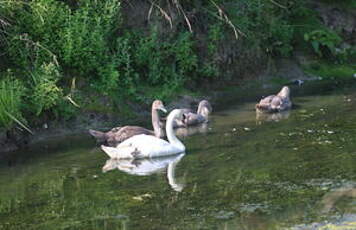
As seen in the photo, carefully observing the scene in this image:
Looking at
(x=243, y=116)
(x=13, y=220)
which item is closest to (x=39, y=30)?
(x=243, y=116)

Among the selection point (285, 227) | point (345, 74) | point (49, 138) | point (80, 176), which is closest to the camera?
point (285, 227)

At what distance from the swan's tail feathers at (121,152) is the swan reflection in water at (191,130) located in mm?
2511

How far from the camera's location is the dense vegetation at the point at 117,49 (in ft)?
57.5

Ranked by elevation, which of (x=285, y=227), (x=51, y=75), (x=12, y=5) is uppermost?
(x=12, y=5)

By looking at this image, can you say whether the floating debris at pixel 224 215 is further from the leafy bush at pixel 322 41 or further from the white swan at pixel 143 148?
the leafy bush at pixel 322 41

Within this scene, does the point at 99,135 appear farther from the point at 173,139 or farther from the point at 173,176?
the point at 173,176

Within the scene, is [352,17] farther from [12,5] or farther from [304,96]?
[12,5]

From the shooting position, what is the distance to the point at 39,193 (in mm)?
12562

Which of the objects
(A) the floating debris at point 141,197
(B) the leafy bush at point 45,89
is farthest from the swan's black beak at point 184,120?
(A) the floating debris at point 141,197

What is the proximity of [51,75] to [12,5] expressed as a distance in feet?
6.05

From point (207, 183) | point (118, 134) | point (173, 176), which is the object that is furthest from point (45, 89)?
point (207, 183)

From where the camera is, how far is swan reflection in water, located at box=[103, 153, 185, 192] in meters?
13.6

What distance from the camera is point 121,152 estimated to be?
48.5 feet

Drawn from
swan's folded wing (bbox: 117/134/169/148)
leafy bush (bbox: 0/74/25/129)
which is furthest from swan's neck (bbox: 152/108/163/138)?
leafy bush (bbox: 0/74/25/129)
